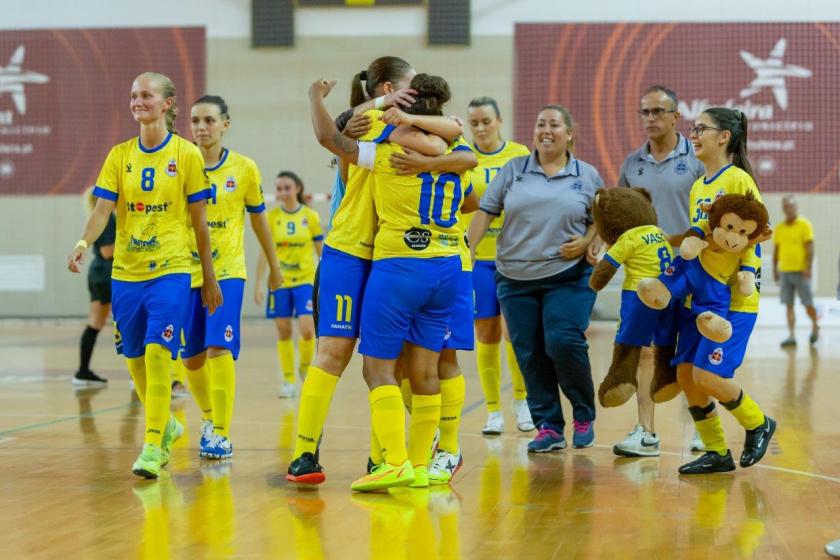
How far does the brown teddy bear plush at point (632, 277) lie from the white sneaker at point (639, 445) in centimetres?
25

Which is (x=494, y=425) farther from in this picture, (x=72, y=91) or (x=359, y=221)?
(x=72, y=91)

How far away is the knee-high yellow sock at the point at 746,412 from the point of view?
5.46 metres

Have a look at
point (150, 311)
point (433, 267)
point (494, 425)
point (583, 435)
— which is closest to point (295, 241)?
point (494, 425)

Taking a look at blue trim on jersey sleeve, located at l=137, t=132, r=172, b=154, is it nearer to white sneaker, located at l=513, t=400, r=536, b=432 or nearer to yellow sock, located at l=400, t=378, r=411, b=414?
yellow sock, located at l=400, t=378, r=411, b=414

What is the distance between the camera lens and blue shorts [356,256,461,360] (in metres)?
4.81

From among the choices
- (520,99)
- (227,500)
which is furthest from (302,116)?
(227,500)

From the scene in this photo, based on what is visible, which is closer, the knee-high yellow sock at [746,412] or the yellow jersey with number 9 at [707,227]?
the yellow jersey with number 9 at [707,227]

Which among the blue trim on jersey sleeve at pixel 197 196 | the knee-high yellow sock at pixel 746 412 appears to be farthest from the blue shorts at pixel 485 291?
the blue trim on jersey sleeve at pixel 197 196

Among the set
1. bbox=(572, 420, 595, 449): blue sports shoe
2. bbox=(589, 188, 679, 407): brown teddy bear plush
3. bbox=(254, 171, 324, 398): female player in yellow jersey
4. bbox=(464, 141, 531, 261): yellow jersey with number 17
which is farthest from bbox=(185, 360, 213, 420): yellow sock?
bbox=(254, 171, 324, 398): female player in yellow jersey

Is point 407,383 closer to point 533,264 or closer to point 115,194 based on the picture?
point 533,264

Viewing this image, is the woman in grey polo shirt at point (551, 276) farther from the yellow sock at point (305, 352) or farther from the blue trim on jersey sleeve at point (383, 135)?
the yellow sock at point (305, 352)

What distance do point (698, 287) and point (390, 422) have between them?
1586mm

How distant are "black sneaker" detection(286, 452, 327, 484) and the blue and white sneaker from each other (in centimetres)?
93

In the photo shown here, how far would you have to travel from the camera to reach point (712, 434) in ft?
18.3
